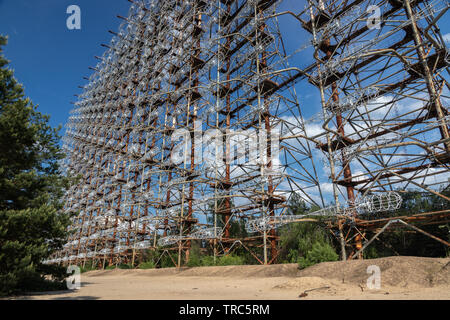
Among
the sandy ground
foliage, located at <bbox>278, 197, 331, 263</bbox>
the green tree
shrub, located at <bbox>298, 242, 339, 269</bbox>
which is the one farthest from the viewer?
foliage, located at <bbox>278, 197, 331, 263</bbox>

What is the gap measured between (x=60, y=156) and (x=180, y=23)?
24005 millimetres

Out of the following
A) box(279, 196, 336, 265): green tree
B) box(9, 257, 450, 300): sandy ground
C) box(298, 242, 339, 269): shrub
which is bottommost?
box(9, 257, 450, 300): sandy ground

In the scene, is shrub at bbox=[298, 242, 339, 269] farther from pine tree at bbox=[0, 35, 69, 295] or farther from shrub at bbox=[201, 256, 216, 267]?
pine tree at bbox=[0, 35, 69, 295]

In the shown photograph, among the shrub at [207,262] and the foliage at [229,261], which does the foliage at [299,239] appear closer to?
the foliage at [229,261]

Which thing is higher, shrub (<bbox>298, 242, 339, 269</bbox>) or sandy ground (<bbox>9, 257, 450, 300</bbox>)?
shrub (<bbox>298, 242, 339, 269</bbox>)

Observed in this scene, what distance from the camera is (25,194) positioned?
8.90m

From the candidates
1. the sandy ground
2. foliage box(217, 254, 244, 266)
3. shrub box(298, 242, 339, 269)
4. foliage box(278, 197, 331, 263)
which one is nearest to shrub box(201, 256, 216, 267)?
foliage box(217, 254, 244, 266)

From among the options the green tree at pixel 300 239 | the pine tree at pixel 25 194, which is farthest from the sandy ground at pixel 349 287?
the green tree at pixel 300 239

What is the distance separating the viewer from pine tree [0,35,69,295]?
7.52m

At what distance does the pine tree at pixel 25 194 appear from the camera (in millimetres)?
7523

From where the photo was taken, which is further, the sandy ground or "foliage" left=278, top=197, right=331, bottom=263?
"foliage" left=278, top=197, right=331, bottom=263

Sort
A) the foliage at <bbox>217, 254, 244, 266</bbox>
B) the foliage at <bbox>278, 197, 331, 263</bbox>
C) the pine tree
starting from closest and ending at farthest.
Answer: the pine tree, the foliage at <bbox>278, 197, 331, 263</bbox>, the foliage at <bbox>217, 254, 244, 266</bbox>
